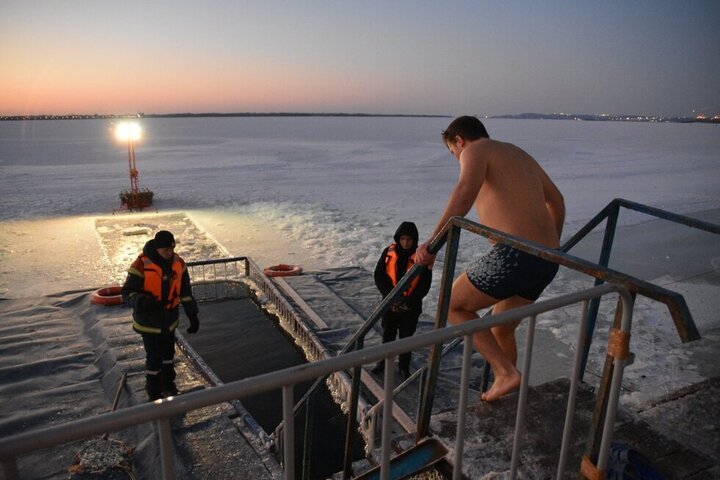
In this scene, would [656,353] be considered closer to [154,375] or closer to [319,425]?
[319,425]

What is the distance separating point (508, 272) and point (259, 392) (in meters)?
1.63

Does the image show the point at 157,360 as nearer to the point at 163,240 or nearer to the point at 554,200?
the point at 163,240

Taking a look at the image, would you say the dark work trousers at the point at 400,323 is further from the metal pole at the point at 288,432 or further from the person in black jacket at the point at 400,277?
the metal pole at the point at 288,432

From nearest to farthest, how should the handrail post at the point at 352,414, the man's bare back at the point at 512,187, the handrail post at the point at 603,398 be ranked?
the handrail post at the point at 603,398
the man's bare back at the point at 512,187
the handrail post at the point at 352,414

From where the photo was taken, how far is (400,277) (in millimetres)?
5230

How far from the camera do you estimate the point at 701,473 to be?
2.31 metres

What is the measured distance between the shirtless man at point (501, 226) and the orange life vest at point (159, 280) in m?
3.15

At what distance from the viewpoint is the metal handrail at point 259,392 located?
1.06 m

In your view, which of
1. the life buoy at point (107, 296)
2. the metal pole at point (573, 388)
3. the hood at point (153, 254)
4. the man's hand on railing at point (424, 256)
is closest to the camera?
the metal pole at point (573, 388)

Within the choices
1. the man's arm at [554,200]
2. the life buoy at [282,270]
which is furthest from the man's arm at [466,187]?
the life buoy at [282,270]

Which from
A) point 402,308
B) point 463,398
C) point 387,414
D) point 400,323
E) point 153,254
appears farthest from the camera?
point 400,323

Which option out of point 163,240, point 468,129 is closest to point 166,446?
point 468,129

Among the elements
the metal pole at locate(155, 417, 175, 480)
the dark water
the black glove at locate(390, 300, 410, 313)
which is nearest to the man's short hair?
the metal pole at locate(155, 417, 175, 480)

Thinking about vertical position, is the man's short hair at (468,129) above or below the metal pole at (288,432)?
above
